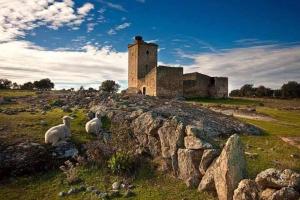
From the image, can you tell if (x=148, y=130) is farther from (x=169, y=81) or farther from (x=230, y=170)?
(x=169, y=81)

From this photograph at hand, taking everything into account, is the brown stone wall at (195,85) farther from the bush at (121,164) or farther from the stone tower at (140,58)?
the bush at (121,164)

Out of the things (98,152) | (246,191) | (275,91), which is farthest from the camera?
(275,91)

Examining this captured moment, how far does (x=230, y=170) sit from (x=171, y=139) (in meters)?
4.82

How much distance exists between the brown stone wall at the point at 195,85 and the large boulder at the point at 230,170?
46659 millimetres

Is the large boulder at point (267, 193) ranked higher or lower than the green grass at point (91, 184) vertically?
higher

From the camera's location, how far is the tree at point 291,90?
9144 centimetres

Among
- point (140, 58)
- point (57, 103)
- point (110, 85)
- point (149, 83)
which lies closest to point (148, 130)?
point (57, 103)

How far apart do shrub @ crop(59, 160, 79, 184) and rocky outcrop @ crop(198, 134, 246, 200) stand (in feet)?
21.9

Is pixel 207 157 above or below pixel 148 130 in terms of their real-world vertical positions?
below

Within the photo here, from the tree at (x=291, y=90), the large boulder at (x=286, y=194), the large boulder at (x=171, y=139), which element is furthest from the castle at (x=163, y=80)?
the large boulder at (x=286, y=194)

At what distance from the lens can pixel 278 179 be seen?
441 inches

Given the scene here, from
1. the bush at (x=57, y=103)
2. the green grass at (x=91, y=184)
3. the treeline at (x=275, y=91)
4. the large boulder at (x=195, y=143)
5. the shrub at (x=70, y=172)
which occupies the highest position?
the treeline at (x=275, y=91)

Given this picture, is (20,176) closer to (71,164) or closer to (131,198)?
(71,164)

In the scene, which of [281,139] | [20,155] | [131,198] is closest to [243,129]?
[281,139]
